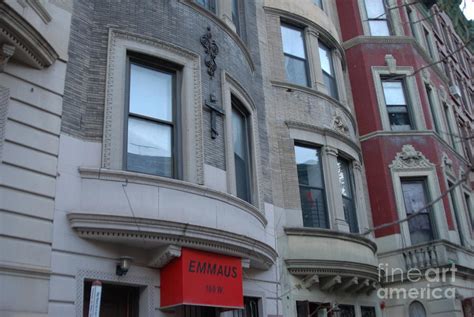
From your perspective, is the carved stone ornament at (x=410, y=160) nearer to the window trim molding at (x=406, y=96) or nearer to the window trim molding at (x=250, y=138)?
the window trim molding at (x=406, y=96)

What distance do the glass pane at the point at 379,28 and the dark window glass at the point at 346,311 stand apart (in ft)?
34.7

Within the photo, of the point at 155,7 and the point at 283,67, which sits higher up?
the point at 283,67

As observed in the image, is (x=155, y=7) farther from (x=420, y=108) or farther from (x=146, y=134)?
(x=420, y=108)

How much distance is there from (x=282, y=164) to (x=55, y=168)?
6.49 meters

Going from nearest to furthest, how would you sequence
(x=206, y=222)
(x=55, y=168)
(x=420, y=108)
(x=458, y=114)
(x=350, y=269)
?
(x=55, y=168), (x=206, y=222), (x=350, y=269), (x=420, y=108), (x=458, y=114)

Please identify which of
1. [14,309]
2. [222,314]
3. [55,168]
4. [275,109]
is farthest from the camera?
[275,109]

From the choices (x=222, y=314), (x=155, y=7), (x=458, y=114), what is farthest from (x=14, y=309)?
(x=458, y=114)

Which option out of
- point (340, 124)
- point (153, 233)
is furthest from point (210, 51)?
point (340, 124)

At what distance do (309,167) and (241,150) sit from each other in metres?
2.71

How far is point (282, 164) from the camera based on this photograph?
12844mm

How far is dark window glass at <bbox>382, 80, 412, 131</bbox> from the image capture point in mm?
18219

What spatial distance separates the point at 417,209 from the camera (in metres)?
17.0

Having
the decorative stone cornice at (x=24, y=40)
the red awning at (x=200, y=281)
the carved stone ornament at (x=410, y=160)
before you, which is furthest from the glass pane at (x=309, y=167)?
the decorative stone cornice at (x=24, y=40)

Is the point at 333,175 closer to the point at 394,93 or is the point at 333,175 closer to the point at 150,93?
the point at 150,93
